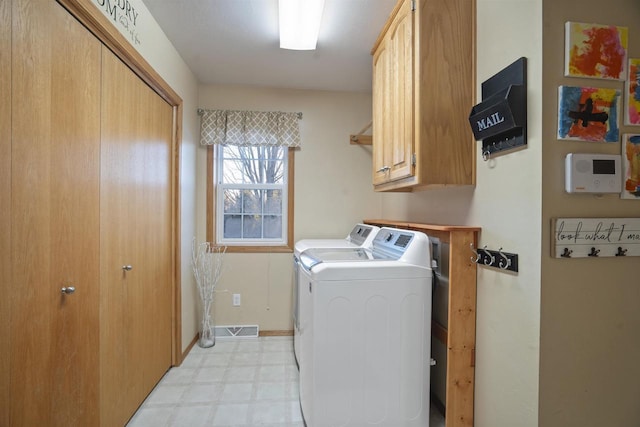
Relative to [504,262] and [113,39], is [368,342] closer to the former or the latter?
[504,262]

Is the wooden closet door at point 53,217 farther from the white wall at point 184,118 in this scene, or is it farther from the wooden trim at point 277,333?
the wooden trim at point 277,333

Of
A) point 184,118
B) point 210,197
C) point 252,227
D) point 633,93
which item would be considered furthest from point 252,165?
point 633,93

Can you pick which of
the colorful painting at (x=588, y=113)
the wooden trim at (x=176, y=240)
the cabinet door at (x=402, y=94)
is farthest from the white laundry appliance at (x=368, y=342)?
the wooden trim at (x=176, y=240)

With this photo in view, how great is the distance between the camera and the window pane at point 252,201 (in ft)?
9.96

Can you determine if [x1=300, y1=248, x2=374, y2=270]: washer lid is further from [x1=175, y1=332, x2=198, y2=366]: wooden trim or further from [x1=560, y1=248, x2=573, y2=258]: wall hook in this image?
[x1=175, y1=332, x2=198, y2=366]: wooden trim

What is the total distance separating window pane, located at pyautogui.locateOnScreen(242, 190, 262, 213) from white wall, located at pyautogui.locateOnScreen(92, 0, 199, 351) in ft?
1.60

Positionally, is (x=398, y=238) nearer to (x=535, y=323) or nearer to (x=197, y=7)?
(x=535, y=323)

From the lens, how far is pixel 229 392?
6.69 feet

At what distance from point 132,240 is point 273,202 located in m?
1.49

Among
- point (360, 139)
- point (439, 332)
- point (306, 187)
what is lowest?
point (439, 332)

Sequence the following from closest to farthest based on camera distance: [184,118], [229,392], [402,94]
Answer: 1. [402,94]
2. [229,392]
3. [184,118]

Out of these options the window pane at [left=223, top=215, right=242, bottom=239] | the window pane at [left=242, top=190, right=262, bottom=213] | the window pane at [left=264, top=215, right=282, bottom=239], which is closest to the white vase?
the window pane at [left=223, top=215, right=242, bottom=239]

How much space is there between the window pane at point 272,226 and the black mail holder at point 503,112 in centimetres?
209

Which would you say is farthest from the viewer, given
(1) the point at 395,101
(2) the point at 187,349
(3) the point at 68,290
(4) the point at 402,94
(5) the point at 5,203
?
(2) the point at 187,349
